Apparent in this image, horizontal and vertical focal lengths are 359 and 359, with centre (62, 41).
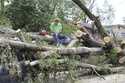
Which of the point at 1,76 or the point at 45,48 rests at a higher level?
the point at 45,48

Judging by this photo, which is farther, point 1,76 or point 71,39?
point 71,39

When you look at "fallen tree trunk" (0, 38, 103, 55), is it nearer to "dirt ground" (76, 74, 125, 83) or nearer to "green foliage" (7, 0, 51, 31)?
"dirt ground" (76, 74, 125, 83)

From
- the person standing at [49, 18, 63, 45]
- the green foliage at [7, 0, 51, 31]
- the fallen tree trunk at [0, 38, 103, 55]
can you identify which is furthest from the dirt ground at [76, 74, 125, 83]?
the green foliage at [7, 0, 51, 31]

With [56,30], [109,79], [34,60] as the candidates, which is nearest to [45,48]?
[34,60]

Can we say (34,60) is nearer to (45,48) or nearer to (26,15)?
(45,48)

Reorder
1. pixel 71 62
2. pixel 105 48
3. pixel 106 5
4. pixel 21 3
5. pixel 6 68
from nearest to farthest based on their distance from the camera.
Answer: pixel 6 68 < pixel 71 62 < pixel 105 48 < pixel 21 3 < pixel 106 5

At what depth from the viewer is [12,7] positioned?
74.6ft

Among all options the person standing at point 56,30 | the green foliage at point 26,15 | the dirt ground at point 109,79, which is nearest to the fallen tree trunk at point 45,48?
the dirt ground at point 109,79

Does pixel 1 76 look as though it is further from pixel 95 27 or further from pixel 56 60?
pixel 95 27

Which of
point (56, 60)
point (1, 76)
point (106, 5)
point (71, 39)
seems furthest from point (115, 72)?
point (106, 5)

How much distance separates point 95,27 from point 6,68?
17.9 ft

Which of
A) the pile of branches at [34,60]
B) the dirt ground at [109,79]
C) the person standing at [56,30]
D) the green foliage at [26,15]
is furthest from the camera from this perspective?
the green foliage at [26,15]

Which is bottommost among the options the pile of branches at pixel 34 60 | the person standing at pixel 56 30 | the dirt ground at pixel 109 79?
the dirt ground at pixel 109 79

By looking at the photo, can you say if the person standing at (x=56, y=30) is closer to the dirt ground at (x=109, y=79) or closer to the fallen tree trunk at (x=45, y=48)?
the fallen tree trunk at (x=45, y=48)
